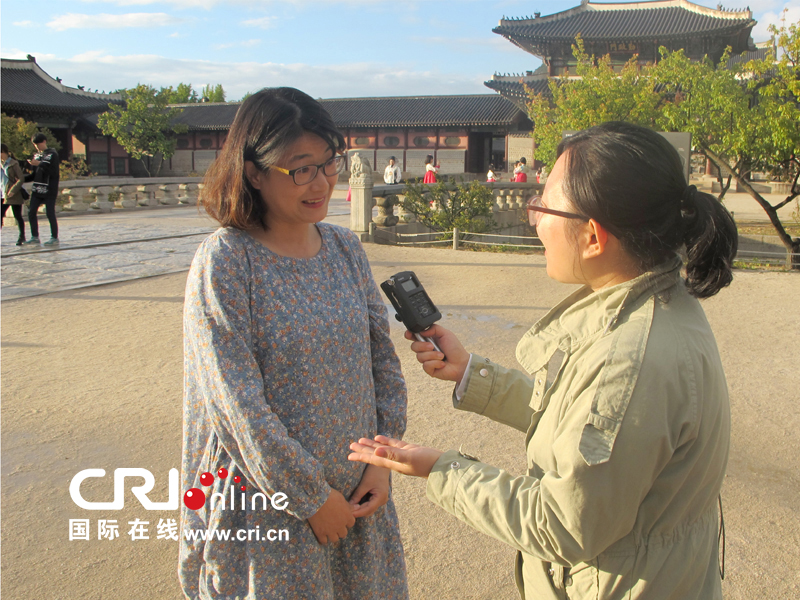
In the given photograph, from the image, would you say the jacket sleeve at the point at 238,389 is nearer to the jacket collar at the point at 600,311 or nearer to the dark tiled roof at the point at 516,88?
the jacket collar at the point at 600,311

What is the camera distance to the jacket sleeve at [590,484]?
3.76 feet

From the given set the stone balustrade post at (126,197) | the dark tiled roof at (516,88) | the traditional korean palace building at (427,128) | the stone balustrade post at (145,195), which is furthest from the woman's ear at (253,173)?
the traditional korean palace building at (427,128)

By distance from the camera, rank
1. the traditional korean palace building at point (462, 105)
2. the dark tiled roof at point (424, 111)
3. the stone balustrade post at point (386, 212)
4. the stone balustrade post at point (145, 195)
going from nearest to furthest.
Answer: the stone balustrade post at point (386, 212), the stone balustrade post at point (145, 195), the traditional korean palace building at point (462, 105), the dark tiled roof at point (424, 111)

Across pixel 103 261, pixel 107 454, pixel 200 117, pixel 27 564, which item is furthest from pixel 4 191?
pixel 200 117

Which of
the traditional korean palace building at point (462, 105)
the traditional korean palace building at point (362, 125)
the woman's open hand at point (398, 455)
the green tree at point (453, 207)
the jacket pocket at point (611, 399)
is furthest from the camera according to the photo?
the traditional korean palace building at point (362, 125)

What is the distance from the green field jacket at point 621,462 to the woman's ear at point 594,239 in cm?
8

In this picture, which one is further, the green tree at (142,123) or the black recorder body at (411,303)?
the green tree at (142,123)

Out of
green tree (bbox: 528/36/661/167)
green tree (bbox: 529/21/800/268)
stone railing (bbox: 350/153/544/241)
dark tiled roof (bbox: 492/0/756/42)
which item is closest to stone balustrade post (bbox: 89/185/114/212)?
stone railing (bbox: 350/153/544/241)

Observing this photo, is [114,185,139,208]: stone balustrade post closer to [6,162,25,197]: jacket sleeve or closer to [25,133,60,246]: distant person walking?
[6,162,25,197]: jacket sleeve

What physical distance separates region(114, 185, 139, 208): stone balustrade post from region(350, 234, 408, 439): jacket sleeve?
18.7 metres

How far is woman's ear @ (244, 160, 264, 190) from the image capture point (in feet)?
5.59

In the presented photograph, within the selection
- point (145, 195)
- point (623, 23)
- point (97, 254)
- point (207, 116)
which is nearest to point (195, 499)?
point (97, 254)

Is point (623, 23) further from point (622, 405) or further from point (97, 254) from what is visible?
point (622, 405)

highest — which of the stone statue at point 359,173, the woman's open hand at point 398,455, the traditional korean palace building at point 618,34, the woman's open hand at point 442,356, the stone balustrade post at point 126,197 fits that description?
the traditional korean palace building at point 618,34
